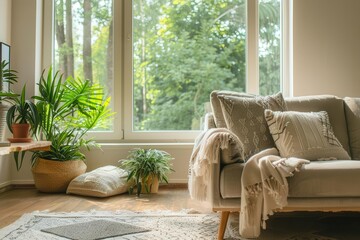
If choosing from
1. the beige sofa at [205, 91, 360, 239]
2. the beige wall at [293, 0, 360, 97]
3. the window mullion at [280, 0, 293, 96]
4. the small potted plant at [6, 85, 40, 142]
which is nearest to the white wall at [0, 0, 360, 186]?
the beige wall at [293, 0, 360, 97]

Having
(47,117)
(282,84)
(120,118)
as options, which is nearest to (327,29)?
(282,84)

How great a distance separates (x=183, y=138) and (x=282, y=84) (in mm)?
1148

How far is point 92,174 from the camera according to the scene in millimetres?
3668

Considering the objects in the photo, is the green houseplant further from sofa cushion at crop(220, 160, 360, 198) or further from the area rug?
sofa cushion at crop(220, 160, 360, 198)

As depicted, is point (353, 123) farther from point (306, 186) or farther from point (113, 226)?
point (113, 226)

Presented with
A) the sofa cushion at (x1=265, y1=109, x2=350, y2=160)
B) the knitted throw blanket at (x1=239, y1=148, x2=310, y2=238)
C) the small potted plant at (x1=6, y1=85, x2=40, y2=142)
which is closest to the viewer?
the knitted throw blanket at (x1=239, y1=148, x2=310, y2=238)

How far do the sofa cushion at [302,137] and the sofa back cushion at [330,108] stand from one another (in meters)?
0.20

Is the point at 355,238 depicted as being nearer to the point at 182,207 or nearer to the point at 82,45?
the point at 182,207

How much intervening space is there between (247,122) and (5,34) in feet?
8.34

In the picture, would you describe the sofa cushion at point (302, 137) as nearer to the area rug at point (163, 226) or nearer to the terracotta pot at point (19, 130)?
the area rug at point (163, 226)

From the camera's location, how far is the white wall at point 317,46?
4020 millimetres

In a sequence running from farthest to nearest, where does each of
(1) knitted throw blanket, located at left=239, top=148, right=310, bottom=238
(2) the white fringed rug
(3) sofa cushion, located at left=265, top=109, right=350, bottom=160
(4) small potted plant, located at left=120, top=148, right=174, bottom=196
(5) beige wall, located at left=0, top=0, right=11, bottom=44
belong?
(5) beige wall, located at left=0, top=0, right=11, bottom=44 < (4) small potted plant, located at left=120, top=148, right=174, bottom=196 < (3) sofa cushion, located at left=265, top=109, right=350, bottom=160 < (2) the white fringed rug < (1) knitted throw blanket, located at left=239, top=148, right=310, bottom=238

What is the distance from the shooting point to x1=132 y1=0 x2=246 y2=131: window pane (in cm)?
428

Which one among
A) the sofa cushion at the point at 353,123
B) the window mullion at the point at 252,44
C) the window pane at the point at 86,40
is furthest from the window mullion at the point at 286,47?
the window pane at the point at 86,40
